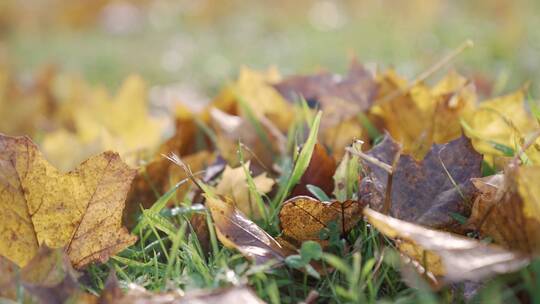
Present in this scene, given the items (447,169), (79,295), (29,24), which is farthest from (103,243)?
(29,24)

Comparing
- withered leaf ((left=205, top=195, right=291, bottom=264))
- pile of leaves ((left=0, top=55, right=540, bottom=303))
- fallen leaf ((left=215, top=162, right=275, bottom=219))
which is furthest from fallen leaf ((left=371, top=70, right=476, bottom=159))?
withered leaf ((left=205, top=195, right=291, bottom=264))

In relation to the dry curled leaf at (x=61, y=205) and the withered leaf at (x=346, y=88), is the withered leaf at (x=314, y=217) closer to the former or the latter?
the dry curled leaf at (x=61, y=205)

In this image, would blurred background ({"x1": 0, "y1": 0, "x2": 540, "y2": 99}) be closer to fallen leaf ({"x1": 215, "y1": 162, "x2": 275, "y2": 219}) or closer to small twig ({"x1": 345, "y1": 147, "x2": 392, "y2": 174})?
fallen leaf ({"x1": 215, "y1": 162, "x2": 275, "y2": 219})

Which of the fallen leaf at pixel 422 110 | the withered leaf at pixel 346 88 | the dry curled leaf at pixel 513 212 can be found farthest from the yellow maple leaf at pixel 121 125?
the dry curled leaf at pixel 513 212

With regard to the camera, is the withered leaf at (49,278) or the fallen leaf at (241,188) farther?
the fallen leaf at (241,188)

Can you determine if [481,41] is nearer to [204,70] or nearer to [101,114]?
[204,70]

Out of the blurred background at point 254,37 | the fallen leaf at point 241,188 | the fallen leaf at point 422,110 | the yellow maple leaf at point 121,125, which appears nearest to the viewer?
the fallen leaf at point 241,188

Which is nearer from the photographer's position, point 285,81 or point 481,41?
point 285,81

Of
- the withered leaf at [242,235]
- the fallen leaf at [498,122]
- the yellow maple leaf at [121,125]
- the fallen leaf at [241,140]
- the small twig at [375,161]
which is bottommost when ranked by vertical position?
the yellow maple leaf at [121,125]
